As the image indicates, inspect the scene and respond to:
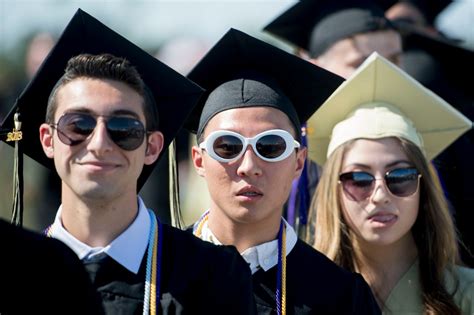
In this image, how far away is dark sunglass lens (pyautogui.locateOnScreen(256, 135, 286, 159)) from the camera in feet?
13.4

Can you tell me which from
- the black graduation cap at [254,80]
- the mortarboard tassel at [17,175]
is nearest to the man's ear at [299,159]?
the black graduation cap at [254,80]

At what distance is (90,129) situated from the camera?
11.7ft

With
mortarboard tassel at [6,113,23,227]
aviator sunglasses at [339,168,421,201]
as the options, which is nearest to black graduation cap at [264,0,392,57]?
aviator sunglasses at [339,168,421,201]

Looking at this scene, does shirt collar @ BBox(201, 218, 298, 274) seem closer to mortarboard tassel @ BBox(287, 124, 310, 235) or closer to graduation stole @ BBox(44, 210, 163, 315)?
graduation stole @ BBox(44, 210, 163, 315)

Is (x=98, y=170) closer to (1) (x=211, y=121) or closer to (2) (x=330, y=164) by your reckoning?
(1) (x=211, y=121)

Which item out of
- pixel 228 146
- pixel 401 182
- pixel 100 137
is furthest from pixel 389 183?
pixel 100 137

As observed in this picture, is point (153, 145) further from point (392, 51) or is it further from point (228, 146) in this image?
point (392, 51)

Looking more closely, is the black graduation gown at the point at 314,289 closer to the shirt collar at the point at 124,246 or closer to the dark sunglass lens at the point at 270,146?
the dark sunglass lens at the point at 270,146

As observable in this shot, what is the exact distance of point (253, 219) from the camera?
4.11m

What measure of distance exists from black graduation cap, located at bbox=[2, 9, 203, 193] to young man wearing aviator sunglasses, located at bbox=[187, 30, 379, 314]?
7.6 inches

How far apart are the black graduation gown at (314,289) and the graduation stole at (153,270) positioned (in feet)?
1.76

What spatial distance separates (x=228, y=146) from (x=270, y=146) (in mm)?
176

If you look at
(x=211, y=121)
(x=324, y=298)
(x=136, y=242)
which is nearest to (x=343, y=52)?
(x=211, y=121)

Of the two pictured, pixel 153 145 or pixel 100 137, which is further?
pixel 153 145
